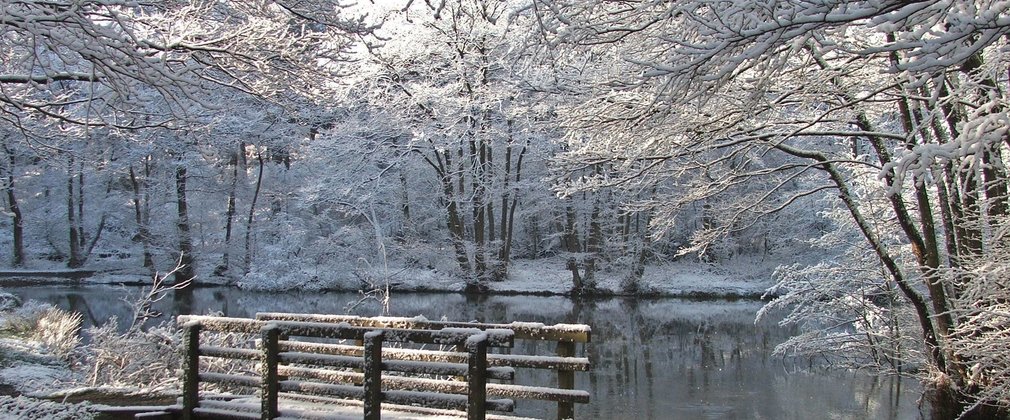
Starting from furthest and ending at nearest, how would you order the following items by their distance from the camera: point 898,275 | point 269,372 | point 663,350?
point 663,350 → point 898,275 → point 269,372

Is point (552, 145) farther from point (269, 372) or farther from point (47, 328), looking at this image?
point (269, 372)

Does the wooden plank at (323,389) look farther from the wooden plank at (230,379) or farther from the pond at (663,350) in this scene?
the pond at (663,350)

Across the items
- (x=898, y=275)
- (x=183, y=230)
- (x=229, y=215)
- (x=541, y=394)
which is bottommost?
(x=541, y=394)

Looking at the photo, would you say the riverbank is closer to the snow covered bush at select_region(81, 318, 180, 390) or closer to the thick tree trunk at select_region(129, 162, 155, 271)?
the thick tree trunk at select_region(129, 162, 155, 271)

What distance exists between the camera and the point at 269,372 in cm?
593

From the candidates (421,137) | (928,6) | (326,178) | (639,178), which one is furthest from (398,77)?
(928,6)

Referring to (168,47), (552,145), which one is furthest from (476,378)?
(552,145)

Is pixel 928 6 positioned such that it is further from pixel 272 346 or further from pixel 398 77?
pixel 398 77

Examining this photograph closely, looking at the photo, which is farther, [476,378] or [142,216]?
[142,216]

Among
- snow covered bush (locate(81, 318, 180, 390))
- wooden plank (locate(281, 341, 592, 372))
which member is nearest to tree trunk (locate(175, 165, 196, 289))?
snow covered bush (locate(81, 318, 180, 390))

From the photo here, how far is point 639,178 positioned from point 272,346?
17.4 ft

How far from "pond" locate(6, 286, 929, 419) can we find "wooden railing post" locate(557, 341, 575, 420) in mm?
3712

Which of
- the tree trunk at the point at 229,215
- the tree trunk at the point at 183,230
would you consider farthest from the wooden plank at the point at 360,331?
the tree trunk at the point at 229,215

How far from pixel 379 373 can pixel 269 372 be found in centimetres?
106
